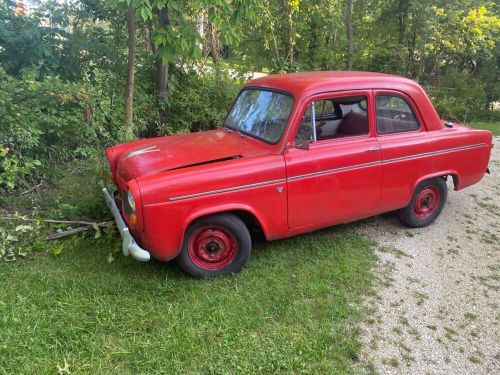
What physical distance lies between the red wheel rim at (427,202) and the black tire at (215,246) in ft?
7.36

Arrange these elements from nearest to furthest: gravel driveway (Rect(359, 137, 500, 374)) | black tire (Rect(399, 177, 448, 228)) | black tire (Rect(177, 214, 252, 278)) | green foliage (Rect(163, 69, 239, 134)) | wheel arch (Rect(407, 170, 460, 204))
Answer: gravel driveway (Rect(359, 137, 500, 374)) < black tire (Rect(177, 214, 252, 278)) < wheel arch (Rect(407, 170, 460, 204)) < black tire (Rect(399, 177, 448, 228)) < green foliage (Rect(163, 69, 239, 134))

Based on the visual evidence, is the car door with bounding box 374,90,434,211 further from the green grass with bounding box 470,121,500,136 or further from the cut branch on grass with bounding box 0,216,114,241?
the green grass with bounding box 470,121,500,136

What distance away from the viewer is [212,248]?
3623 millimetres

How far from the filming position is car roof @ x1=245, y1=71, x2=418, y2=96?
382 centimetres

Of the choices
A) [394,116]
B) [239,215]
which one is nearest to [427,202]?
[394,116]

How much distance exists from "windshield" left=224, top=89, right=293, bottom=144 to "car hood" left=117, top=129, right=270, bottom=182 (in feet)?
0.38

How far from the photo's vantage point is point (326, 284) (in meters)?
3.60

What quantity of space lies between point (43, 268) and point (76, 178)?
1.75 m

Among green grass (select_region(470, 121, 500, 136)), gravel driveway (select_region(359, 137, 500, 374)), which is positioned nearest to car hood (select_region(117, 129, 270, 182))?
gravel driveway (select_region(359, 137, 500, 374))

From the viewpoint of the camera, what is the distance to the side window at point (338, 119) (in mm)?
3853

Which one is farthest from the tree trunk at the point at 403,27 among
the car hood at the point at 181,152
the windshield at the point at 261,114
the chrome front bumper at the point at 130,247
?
the chrome front bumper at the point at 130,247

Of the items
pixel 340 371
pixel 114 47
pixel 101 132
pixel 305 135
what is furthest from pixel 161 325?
pixel 114 47

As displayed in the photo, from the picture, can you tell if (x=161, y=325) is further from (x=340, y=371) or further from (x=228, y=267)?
(x=340, y=371)

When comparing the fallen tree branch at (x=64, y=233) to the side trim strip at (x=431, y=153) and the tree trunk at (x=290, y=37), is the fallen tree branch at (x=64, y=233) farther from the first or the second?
the tree trunk at (x=290, y=37)
